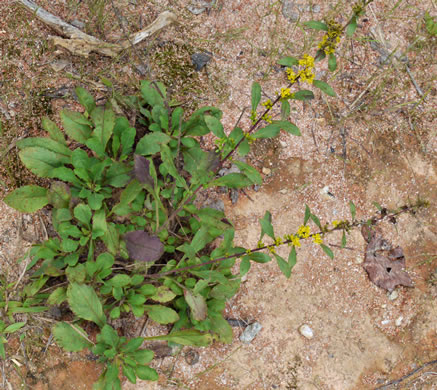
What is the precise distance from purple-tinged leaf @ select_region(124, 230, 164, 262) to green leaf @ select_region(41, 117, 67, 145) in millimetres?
873

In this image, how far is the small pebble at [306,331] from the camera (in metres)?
3.25

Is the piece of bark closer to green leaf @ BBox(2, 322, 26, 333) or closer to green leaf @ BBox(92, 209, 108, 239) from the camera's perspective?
green leaf @ BBox(92, 209, 108, 239)

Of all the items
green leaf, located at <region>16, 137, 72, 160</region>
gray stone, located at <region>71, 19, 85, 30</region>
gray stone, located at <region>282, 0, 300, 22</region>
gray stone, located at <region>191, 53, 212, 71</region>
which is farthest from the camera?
gray stone, located at <region>282, 0, 300, 22</region>

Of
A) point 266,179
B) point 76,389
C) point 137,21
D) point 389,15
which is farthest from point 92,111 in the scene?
point 389,15

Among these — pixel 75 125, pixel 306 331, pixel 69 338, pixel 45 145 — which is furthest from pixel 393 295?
pixel 45 145

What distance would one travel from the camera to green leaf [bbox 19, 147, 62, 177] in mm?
2840

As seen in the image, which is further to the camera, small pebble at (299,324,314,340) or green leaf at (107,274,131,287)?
small pebble at (299,324,314,340)

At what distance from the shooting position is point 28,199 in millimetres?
2861

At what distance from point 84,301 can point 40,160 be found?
103 centimetres

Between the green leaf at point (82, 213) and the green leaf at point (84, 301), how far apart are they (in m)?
0.43

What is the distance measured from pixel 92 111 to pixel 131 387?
6.68 ft

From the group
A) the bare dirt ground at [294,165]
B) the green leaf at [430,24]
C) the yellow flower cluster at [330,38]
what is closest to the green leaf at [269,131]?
the yellow flower cluster at [330,38]

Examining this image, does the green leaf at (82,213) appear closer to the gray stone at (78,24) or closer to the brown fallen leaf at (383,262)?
the gray stone at (78,24)

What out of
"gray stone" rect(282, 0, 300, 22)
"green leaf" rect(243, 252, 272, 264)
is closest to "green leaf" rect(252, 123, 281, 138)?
"green leaf" rect(243, 252, 272, 264)
